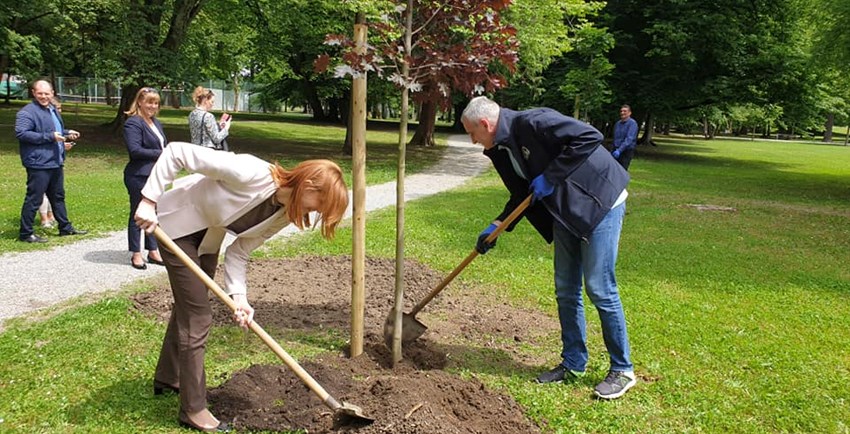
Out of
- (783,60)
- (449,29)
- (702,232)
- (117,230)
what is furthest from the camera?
(783,60)

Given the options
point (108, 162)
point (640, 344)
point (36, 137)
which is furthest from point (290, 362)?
point (108, 162)

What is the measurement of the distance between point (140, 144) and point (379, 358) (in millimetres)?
3668

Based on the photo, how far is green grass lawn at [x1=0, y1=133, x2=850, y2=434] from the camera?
12.7 ft

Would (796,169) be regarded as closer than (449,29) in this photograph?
No

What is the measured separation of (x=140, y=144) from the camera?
21.0 feet

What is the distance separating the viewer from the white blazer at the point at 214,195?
3070 millimetres

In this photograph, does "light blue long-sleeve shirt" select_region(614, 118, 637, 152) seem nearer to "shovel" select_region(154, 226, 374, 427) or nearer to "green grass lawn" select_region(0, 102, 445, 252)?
"green grass lawn" select_region(0, 102, 445, 252)

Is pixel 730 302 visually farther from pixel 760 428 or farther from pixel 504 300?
pixel 760 428

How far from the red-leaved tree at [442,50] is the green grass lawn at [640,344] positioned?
2085 mm

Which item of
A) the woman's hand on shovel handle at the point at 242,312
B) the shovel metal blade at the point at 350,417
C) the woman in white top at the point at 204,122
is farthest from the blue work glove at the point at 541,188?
the woman in white top at the point at 204,122

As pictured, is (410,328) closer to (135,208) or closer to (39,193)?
(135,208)

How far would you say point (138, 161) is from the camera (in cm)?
649

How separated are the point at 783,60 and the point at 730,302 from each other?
20529 millimetres

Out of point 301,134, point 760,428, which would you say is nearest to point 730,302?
point 760,428
